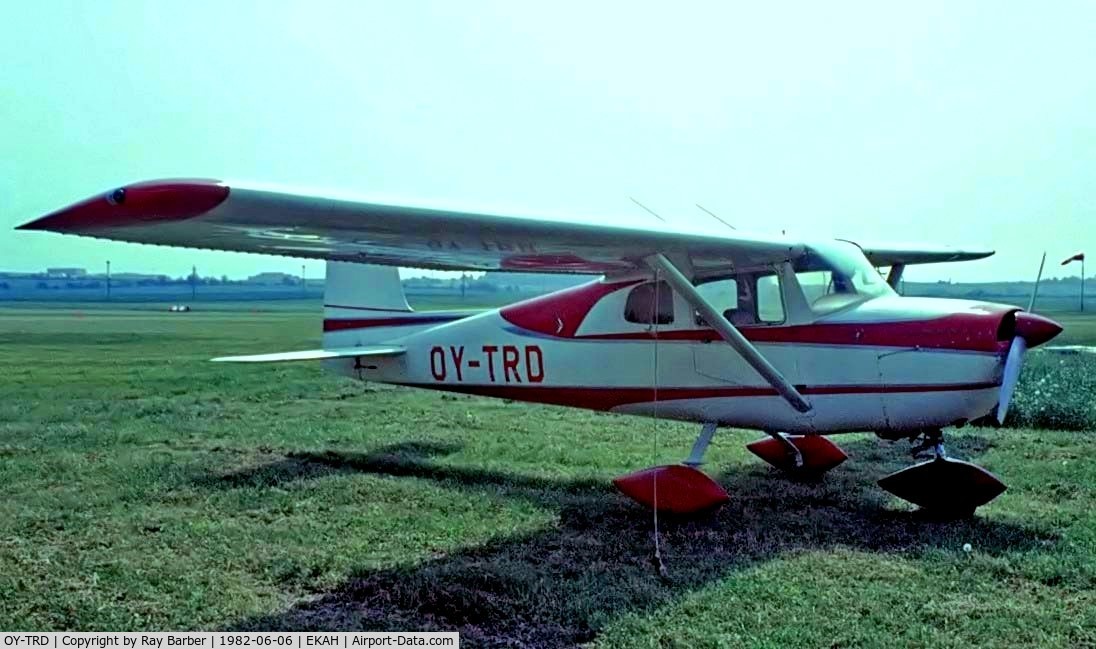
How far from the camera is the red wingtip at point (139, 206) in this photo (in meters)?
3.06

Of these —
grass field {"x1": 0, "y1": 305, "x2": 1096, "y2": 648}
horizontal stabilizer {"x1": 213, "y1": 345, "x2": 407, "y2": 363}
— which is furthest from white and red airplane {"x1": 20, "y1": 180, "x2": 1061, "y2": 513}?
horizontal stabilizer {"x1": 213, "y1": 345, "x2": 407, "y2": 363}

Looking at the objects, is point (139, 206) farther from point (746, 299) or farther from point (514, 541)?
point (746, 299)

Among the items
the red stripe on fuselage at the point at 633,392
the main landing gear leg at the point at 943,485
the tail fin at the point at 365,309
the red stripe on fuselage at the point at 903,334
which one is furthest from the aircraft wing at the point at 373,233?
the tail fin at the point at 365,309

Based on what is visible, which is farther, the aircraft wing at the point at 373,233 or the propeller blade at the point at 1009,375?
the propeller blade at the point at 1009,375

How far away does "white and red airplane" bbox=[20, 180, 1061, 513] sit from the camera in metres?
4.94

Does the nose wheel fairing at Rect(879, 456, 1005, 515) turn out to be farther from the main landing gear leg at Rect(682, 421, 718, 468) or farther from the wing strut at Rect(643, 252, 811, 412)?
the main landing gear leg at Rect(682, 421, 718, 468)

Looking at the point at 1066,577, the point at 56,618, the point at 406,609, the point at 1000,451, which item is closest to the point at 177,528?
the point at 56,618

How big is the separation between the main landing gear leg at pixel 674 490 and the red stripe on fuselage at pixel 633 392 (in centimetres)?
64

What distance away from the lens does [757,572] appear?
459 cm

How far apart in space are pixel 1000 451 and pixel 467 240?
6021 millimetres

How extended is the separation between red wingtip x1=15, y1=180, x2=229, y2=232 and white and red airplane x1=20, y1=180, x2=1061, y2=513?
0.72m

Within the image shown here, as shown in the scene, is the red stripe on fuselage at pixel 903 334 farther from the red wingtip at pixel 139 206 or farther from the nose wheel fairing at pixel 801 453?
the red wingtip at pixel 139 206

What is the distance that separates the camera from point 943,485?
228 inches

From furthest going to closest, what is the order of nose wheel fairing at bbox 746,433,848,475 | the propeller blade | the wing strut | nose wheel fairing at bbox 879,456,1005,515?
1. nose wheel fairing at bbox 746,433,848,475
2. nose wheel fairing at bbox 879,456,1005,515
3. the wing strut
4. the propeller blade
